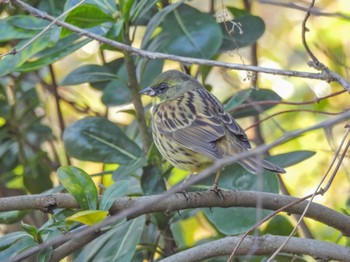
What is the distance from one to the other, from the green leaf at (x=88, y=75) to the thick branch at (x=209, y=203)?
2.84 feet

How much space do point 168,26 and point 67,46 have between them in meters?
0.56

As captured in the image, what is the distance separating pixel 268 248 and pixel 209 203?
283 millimetres

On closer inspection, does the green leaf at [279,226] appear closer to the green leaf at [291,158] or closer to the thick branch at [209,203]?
the green leaf at [291,158]

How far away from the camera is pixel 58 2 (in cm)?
404

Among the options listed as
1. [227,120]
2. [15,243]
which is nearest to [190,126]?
[227,120]

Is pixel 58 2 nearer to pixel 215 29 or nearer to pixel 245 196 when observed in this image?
pixel 215 29

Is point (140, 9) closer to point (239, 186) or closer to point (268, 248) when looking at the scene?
point (239, 186)

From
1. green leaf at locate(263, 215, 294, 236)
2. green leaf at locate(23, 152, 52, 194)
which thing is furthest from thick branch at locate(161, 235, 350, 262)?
green leaf at locate(23, 152, 52, 194)

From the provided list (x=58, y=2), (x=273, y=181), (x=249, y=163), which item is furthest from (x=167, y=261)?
(x=58, y=2)

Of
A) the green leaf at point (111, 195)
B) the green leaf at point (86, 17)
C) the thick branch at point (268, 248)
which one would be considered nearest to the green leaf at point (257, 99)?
the green leaf at point (86, 17)

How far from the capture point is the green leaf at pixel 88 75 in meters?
3.65

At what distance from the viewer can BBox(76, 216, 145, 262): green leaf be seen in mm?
3369

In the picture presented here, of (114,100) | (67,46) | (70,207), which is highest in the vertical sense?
(67,46)

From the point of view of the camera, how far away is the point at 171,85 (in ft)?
13.1
